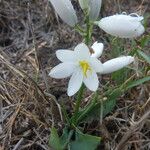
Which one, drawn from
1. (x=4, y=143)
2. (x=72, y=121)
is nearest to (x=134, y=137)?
(x=72, y=121)

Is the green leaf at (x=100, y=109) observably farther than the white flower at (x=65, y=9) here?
Yes

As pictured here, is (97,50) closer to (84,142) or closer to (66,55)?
(66,55)

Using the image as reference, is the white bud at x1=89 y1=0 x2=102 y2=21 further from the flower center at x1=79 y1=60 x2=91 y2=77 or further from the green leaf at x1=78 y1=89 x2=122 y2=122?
the green leaf at x1=78 y1=89 x2=122 y2=122

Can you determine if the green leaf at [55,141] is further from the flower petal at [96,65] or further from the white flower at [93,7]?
the white flower at [93,7]

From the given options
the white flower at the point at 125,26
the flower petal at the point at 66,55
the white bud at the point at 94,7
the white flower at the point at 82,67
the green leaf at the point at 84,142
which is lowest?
the green leaf at the point at 84,142

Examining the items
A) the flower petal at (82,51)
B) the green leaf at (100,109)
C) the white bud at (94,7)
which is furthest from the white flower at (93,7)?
the green leaf at (100,109)

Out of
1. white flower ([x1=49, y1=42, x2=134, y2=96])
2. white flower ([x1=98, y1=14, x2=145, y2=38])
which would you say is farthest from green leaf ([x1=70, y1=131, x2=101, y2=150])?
white flower ([x1=98, y1=14, x2=145, y2=38])

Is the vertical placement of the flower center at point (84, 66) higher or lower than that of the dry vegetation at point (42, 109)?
higher
